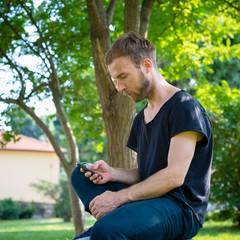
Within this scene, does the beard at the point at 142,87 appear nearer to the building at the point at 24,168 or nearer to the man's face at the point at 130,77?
the man's face at the point at 130,77

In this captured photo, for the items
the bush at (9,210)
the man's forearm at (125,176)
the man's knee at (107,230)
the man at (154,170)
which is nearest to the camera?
the man's knee at (107,230)

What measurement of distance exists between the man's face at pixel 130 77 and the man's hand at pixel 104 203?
2.26ft

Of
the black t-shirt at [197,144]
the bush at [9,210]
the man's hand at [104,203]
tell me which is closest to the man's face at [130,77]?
the black t-shirt at [197,144]

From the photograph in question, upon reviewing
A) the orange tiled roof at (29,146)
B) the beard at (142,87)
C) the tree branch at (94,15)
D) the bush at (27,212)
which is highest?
the tree branch at (94,15)

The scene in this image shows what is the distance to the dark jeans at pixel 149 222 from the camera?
1.94 metres

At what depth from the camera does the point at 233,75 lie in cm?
2433

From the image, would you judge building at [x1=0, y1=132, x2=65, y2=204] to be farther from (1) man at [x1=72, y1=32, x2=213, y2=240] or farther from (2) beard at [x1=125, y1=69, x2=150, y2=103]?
(2) beard at [x1=125, y1=69, x2=150, y2=103]

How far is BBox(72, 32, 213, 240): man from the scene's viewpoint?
6.63 ft

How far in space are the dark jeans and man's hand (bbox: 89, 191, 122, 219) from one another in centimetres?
16

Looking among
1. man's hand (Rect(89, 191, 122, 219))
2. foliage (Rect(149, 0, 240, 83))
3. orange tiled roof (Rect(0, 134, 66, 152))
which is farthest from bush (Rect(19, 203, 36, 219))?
man's hand (Rect(89, 191, 122, 219))

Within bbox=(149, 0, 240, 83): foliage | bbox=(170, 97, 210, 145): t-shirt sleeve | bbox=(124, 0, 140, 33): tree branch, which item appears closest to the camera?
bbox=(170, 97, 210, 145): t-shirt sleeve

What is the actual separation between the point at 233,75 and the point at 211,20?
56.6ft

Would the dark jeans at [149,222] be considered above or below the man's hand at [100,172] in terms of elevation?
below

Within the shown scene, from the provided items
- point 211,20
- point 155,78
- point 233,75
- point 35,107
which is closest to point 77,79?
point 35,107
